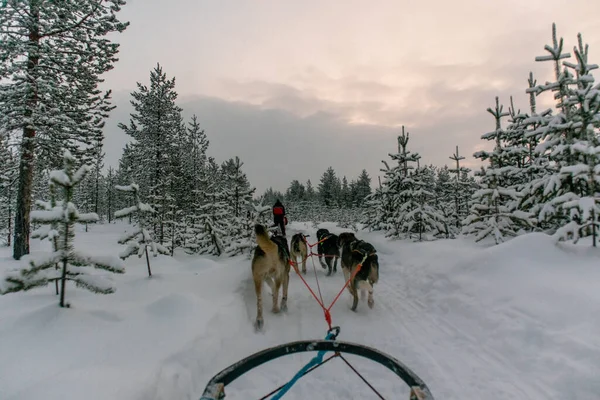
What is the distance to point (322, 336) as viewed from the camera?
15.5 feet

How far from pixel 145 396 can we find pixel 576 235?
8398 millimetres

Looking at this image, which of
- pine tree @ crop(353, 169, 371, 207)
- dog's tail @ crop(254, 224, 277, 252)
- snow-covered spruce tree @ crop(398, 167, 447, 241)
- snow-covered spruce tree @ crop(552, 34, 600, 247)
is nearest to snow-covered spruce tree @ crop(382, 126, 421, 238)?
snow-covered spruce tree @ crop(398, 167, 447, 241)

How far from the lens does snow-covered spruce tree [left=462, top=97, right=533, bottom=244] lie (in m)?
10.1

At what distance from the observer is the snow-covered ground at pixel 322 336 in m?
2.92

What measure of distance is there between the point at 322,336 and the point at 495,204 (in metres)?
9.07

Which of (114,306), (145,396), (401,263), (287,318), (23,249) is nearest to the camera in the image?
(145,396)

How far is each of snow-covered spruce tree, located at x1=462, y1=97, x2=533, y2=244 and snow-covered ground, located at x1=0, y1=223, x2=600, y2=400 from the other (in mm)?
3761

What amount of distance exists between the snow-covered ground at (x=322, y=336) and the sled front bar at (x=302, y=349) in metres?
1.43

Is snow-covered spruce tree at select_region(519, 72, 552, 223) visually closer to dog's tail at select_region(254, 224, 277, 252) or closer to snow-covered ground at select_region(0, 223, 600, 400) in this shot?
snow-covered ground at select_region(0, 223, 600, 400)

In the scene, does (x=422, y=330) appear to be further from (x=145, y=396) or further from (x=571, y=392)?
(x=145, y=396)

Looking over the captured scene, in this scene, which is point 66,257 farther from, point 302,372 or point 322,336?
point 322,336

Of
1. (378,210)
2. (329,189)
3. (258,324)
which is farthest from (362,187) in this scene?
(258,324)

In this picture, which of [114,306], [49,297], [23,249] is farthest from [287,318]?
[23,249]

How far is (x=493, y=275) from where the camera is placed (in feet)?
20.1
